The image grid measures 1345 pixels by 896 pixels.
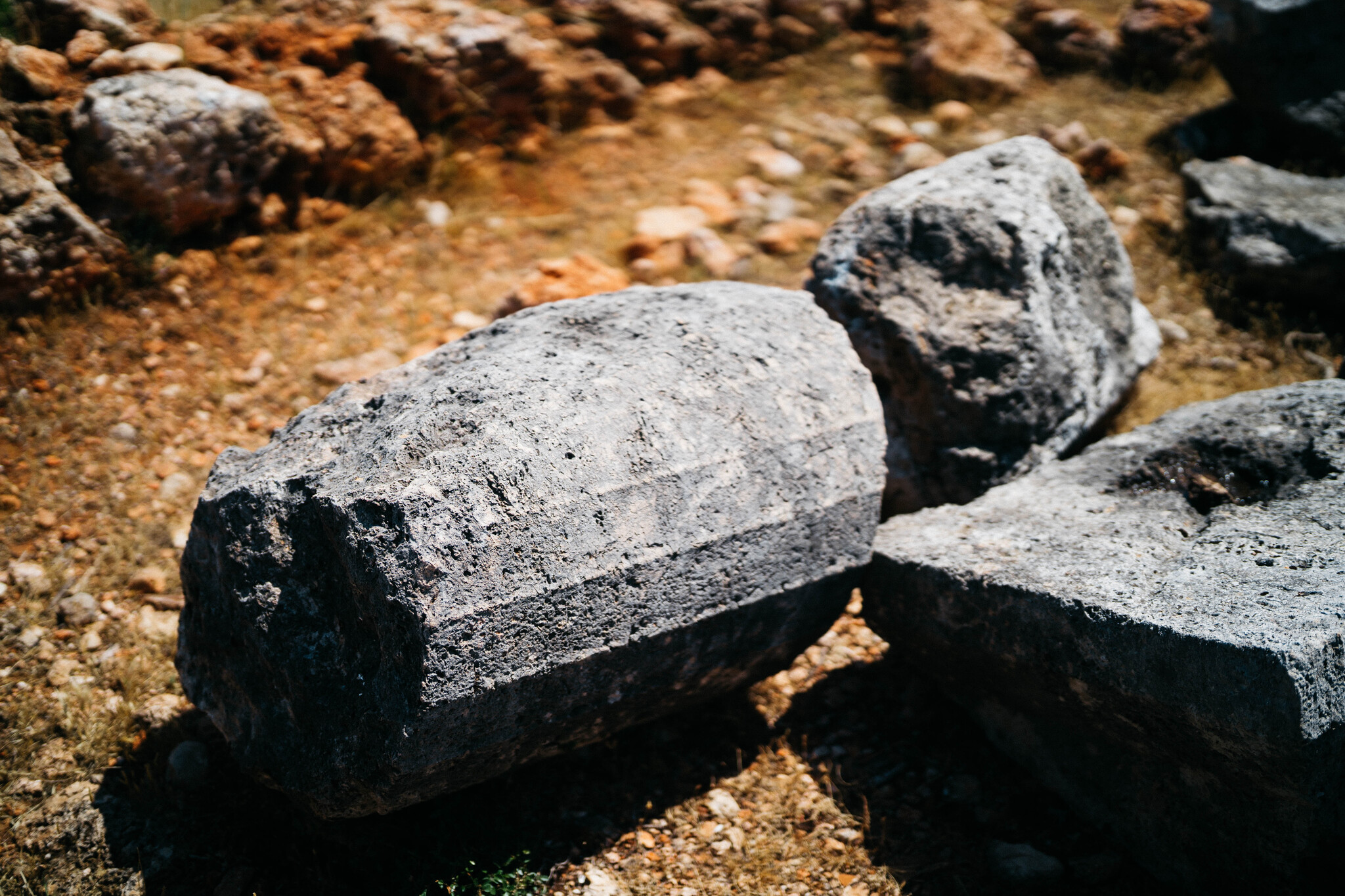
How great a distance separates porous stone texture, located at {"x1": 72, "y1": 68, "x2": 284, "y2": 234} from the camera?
3.89 metres

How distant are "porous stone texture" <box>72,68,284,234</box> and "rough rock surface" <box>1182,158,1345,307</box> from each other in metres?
5.16

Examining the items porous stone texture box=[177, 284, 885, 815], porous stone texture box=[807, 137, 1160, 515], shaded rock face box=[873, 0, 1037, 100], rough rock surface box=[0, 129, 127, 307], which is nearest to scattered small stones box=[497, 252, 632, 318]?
porous stone texture box=[807, 137, 1160, 515]

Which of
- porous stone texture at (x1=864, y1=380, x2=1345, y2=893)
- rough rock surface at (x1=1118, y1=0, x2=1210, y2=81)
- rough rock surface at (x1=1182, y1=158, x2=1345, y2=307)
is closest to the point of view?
porous stone texture at (x1=864, y1=380, x2=1345, y2=893)

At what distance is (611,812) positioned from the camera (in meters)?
2.68

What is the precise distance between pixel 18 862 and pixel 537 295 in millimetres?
2807

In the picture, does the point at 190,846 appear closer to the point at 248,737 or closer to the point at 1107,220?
the point at 248,737

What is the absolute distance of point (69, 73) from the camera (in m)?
4.06

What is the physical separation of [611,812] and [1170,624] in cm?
168

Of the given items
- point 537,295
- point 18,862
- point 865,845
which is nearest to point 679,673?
point 865,845

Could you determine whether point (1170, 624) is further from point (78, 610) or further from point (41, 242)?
point (41, 242)

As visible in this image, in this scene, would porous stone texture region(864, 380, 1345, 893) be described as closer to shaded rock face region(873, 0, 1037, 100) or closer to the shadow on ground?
the shadow on ground

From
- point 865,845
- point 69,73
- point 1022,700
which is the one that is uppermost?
point 69,73

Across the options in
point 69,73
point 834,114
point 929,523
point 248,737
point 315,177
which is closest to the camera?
point 248,737

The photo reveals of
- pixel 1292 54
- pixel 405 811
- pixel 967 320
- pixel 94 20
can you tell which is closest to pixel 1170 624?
pixel 967 320
